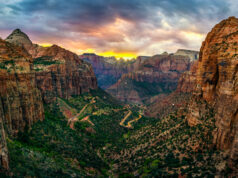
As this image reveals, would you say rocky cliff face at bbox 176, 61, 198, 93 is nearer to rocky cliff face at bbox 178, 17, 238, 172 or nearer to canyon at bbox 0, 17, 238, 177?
canyon at bbox 0, 17, 238, 177

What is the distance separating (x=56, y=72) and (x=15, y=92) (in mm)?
60821

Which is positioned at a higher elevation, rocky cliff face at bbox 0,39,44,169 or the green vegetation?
rocky cliff face at bbox 0,39,44,169

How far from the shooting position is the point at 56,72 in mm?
107375

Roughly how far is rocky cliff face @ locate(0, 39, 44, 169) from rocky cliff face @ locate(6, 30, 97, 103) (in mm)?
35531

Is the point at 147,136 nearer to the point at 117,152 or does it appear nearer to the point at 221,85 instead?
the point at 117,152

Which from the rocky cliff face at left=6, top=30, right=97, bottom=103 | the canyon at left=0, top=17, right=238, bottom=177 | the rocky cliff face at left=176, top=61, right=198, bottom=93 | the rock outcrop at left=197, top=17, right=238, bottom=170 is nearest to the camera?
the rock outcrop at left=197, top=17, right=238, bottom=170

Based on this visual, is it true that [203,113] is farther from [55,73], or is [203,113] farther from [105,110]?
[55,73]

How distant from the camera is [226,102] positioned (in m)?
39.7

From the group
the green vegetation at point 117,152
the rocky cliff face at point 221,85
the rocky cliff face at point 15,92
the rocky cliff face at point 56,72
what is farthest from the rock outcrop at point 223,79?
the rocky cliff face at point 56,72

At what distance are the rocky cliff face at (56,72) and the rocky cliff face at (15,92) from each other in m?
35.5

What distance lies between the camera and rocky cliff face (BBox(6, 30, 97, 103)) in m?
96.8

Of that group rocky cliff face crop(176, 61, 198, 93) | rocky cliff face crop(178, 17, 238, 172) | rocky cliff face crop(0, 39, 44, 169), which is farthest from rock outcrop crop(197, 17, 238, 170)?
rocky cliff face crop(176, 61, 198, 93)

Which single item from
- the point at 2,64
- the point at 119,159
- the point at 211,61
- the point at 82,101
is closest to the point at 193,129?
the point at 211,61

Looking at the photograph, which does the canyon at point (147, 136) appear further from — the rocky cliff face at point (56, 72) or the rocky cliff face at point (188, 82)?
the rocky cliff face at point (188, 82)
